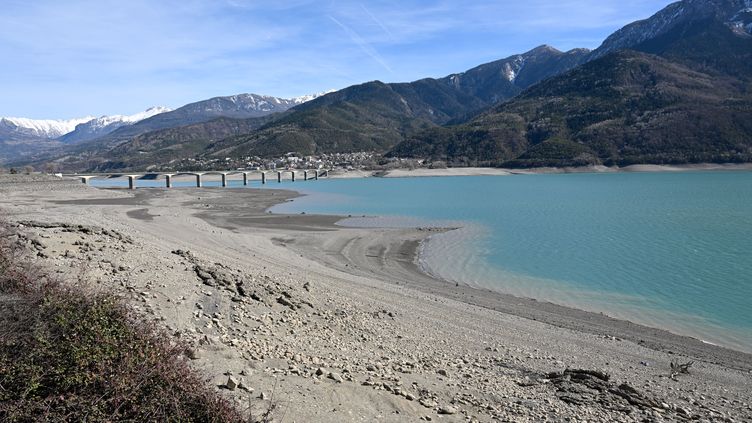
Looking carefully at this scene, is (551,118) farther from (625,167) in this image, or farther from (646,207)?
(646,207)

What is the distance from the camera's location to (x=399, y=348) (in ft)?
33.4

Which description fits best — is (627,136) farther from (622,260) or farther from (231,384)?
(231,384)

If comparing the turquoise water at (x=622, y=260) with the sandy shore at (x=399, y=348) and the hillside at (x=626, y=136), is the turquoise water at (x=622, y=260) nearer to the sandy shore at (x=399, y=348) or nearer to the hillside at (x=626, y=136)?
the sandy shore at (x=399, y=348)

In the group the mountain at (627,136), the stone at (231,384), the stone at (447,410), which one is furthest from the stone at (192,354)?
the mountain at (627,136)

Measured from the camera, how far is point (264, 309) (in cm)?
1084

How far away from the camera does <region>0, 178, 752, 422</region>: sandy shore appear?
6891mm

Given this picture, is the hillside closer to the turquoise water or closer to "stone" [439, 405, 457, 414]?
the turquoise water

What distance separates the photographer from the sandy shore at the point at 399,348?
22.6ft

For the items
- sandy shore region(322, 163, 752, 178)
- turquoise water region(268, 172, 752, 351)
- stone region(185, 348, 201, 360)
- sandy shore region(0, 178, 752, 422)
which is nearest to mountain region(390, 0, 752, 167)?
sandy shore region(322, 163, 752, 178)

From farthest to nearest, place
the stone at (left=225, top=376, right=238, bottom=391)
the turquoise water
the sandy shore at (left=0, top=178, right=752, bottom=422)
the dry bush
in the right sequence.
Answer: the turquoise water
the sandy shore at (left=0, top=178, right=752, bottom=422)
the stone at (left=225, top=376, right=238, bottom=391)
the dry bush

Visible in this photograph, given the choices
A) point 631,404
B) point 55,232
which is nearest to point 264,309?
point 631,404

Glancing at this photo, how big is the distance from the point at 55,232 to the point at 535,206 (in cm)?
4783

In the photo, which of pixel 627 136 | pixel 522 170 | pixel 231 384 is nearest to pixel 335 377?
pixel 231 384

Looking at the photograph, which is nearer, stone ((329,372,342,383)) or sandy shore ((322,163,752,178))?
stone ((329,372,342,383))
